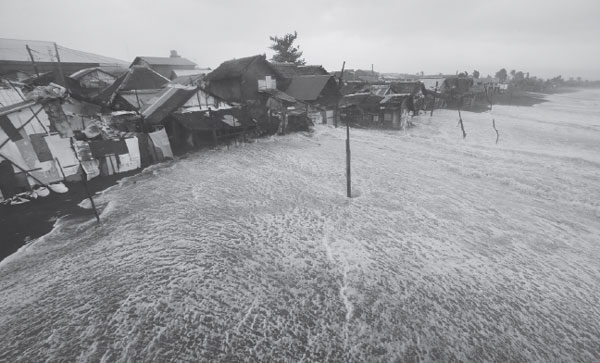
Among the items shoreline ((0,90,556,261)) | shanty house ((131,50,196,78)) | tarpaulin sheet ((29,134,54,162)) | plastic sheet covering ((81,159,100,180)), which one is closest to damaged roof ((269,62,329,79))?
shanty house ((131,50,196,78))

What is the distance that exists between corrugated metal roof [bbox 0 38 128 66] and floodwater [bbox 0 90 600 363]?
42.3 m

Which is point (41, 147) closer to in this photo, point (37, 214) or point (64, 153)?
point (64, 153)

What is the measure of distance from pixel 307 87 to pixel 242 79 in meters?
8.48

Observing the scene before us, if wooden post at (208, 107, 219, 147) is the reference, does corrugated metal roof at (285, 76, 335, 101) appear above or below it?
above

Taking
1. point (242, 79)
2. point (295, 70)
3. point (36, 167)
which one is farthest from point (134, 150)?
point (295, 70)

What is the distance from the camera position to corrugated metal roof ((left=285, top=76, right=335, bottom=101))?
31.5 m

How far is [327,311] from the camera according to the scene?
6.57 m

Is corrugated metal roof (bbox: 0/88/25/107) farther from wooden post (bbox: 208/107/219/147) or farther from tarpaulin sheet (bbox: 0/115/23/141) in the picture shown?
wooden post (bbox: 208/107/219/147)

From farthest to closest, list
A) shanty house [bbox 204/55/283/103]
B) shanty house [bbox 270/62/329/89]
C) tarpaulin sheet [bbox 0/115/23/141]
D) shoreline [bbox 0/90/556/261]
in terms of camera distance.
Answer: shanty house [bbox 270/62/329/89] → shanty house [bbox 204/55/283/103] → tarpaulin sheet [bbox 0/115/23/141] → shoreline [bbox 0/90/556/261]

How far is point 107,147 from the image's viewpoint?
1365cm

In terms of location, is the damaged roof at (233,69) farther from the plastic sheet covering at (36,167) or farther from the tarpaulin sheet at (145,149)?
the plastic sheet covering at (36,167)

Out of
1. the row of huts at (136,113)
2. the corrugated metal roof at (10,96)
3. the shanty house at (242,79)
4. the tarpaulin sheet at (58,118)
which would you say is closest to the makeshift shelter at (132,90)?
the row of huts at (136,113)

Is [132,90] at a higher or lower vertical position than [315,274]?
higher

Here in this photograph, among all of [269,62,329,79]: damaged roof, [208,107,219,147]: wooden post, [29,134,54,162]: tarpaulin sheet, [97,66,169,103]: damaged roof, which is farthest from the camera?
[269,62,329,79]: damaged roof
